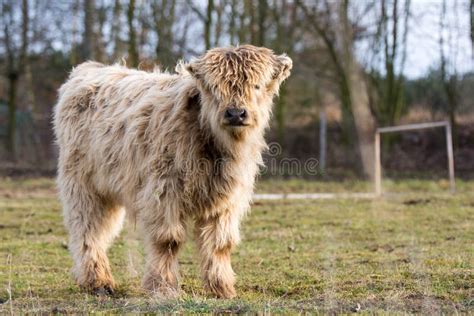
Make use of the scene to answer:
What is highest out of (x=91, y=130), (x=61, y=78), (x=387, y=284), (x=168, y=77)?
(x=61, y=78)

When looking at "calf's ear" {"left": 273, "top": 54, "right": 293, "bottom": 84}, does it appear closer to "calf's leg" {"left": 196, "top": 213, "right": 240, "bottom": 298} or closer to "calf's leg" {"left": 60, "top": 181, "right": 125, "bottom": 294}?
"calf's leg" {"left": 196, "top": 213, "right": 240, "bottom": 298}

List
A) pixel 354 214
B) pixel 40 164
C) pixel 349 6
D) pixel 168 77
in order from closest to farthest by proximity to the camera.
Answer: pixel 168 77, pixel 354 214, pixel 349 6, pixel 40 164

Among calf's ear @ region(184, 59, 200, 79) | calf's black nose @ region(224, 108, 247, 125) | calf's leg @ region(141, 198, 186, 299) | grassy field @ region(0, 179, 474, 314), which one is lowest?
grassy field @ region(0, 179, 474, 314)

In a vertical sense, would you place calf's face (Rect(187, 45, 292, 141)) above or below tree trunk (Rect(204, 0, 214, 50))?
below

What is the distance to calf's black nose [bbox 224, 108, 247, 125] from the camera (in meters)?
5.93

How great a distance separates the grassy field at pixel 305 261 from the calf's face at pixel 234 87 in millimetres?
1381

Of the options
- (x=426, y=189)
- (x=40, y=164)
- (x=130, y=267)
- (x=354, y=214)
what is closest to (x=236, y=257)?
(x=130, y=267)

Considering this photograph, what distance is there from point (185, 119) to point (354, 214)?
6320mm

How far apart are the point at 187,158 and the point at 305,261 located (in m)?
2.30

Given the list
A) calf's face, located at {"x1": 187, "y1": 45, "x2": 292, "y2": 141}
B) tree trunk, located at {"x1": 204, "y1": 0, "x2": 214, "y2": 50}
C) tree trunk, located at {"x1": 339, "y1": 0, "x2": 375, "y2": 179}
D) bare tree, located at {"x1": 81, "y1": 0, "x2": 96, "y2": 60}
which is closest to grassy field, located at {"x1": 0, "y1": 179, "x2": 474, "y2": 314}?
calf's face, located at {"x1": 187, "y1": 45, "x2": 292, "y2": 141}

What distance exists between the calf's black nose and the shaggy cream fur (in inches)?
1.4

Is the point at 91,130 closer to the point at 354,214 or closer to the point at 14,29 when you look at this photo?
the point at 354,214

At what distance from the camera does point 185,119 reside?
6.30m

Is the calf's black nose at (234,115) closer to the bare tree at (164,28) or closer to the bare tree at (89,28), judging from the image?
the bare tree at (164,28)
